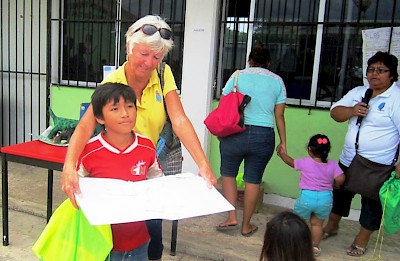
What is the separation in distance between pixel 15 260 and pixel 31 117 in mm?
2965

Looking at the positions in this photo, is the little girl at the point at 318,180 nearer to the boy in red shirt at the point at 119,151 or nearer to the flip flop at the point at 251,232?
the flip flop at the point at 251,232

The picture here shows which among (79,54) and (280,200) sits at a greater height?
(79,54)

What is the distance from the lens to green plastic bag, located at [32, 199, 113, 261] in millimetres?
1760

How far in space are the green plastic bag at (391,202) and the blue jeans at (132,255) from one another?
1.89 metres

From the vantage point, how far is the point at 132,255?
81.4 inches

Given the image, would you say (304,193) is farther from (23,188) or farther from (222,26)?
(23,188)

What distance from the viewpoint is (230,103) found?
342 centimetres

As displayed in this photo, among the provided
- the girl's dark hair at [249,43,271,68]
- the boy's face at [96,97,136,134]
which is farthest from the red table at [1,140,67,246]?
the girl's dark hair at [249,43,271,68]

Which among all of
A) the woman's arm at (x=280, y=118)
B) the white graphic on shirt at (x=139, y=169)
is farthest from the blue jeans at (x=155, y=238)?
the woman's arm at (x=280, y=118)

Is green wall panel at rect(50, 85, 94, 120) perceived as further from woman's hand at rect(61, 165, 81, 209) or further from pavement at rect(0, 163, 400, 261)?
woman's hand at rect(61, 165, 81, 209)

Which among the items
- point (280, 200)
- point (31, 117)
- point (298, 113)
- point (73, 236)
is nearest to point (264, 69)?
point (298, 113)

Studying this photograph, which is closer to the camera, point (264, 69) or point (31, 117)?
point (264, 69)

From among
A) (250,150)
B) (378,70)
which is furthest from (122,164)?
(378,70)

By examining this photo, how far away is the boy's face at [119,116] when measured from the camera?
6.08 feet
